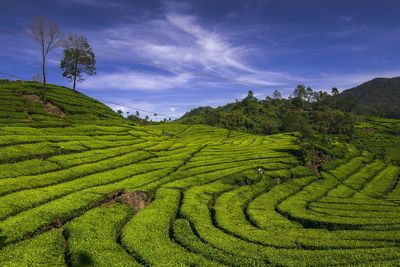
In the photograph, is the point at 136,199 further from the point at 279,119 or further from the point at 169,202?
the point at 279,119

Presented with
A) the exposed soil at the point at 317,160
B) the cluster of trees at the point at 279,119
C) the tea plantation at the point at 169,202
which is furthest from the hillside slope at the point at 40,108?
the cluster of trees at the point at 279,119

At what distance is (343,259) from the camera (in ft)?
74.3

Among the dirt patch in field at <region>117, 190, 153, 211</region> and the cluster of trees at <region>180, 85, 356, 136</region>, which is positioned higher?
the cluster of trees at <region>180, 85, 356, 136</region>

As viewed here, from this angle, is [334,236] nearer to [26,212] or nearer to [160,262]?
[160,262]

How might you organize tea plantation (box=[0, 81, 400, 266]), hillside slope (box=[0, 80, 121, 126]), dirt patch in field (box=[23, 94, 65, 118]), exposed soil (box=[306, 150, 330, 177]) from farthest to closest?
dirt patch in field (box=[23, 94, 65, 118])
exposed soil (box=[306, 150, 330, 177])
hillside slope (box=[0, 80, 121, 126])
tea plantation (box=[0, 81, 400, 266])

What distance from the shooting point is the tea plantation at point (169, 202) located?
22.6 metres

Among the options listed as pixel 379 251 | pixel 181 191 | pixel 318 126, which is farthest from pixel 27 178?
pixel 318 126

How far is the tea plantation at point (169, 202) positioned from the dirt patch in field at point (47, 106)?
1.69ft

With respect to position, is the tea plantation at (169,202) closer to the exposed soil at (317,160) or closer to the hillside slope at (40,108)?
the hillside slope at (40,108)

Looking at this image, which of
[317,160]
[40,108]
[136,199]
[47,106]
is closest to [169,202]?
[136,199]

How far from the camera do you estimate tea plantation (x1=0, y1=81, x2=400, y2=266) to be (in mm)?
22578

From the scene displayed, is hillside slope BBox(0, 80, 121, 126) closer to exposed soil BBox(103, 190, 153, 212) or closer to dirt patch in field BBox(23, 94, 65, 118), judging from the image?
dirt patch in field BBox(23, 94, 65, 118)

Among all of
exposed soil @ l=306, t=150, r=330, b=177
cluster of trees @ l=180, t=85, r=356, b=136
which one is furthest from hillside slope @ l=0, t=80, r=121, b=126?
cluster of trees @ l=180, t=85, r=356, b=136

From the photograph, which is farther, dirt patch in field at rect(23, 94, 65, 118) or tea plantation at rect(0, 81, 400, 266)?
dirt patch in field at rect(23, 94, 65, 118)
